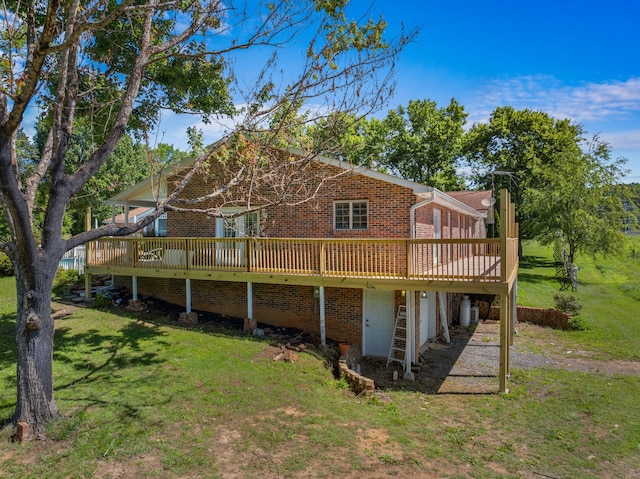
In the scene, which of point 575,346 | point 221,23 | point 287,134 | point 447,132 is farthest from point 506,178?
point 221,23

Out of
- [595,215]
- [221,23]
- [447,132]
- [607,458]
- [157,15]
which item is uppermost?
[447,132]

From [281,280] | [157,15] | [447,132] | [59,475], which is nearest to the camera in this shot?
[59,475]

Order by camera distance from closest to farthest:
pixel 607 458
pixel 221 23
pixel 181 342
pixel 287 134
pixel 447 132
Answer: pixel 607 458 < pixel 221 23 < pixel 287 134 < pixel 181 342 < pixel 447 132

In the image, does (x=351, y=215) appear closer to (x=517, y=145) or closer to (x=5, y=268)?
(x=5, y=268)

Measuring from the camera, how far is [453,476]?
5824 mm

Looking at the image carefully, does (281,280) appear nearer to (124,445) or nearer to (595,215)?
(124,445)

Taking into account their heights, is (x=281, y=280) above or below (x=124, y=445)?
above

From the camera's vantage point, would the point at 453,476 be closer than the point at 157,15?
Yes

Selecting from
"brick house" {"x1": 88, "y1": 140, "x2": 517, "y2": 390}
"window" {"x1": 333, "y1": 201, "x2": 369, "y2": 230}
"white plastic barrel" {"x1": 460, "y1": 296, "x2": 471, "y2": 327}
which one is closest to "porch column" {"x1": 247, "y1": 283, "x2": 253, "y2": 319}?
"brick house" {"x1": 88, "y1": 140, "x2": 517, "y2": 390}

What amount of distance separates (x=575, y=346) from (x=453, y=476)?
34.4ft

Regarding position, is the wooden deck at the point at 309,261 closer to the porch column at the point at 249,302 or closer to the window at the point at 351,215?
the porch column at the point at 249,302

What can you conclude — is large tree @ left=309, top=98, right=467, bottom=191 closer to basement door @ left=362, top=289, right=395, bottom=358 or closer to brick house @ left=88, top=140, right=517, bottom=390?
brick house @ left=88, top=140, right=517, bottom=390

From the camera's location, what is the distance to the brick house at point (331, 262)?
11.2 m

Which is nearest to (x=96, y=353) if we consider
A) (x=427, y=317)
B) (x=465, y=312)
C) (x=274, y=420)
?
(x=274, y=420)
